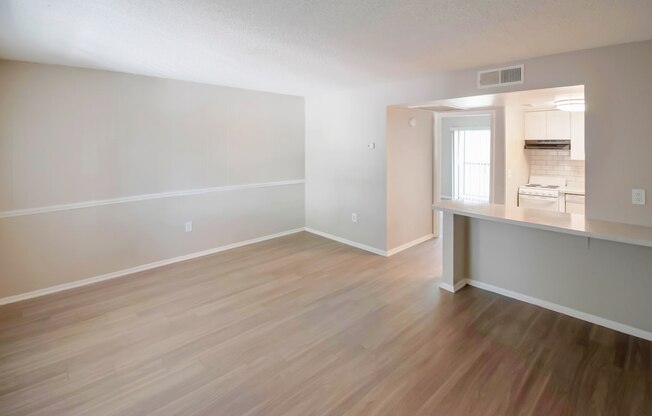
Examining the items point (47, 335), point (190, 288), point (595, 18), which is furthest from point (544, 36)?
point (47, 335)

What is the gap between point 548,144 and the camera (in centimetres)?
526

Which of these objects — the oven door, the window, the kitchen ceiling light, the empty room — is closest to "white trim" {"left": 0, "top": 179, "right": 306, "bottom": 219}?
the empty room

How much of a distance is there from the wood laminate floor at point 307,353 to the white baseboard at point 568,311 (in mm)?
91

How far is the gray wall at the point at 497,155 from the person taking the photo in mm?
2684

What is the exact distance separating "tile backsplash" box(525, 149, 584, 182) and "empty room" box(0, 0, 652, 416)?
0.03 metres

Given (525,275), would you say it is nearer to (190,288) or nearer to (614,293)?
(614,293)

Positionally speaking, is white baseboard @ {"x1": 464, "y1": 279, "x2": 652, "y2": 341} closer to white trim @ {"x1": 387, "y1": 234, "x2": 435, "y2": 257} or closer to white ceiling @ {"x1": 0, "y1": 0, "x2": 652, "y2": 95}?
white trim @ {"x1": 387, "y1": 234, "x2": 435, "y2": 257}

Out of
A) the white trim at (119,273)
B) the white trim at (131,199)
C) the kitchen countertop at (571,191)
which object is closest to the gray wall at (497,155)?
the white trim at (131,199)

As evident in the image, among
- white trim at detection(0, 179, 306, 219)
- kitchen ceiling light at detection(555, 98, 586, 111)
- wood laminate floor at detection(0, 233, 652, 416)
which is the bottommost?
wood laminate floor at detection(0, 233, 652, 416)

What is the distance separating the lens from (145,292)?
12.2 feet

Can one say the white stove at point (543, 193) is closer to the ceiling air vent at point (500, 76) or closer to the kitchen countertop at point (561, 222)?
the kitchen countertop at point (561, 222)

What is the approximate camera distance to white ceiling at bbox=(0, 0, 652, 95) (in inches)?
81.4

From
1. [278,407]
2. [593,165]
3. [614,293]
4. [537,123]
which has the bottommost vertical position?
[278,407]

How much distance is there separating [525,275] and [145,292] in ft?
Result: 12.8
